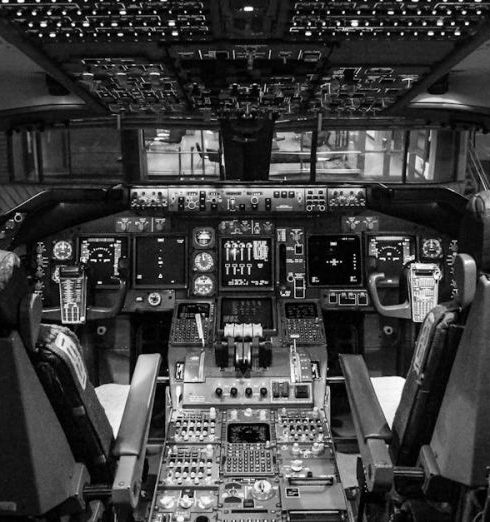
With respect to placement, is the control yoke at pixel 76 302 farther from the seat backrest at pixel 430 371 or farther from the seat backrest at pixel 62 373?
the seat backrest at pixel 430 371

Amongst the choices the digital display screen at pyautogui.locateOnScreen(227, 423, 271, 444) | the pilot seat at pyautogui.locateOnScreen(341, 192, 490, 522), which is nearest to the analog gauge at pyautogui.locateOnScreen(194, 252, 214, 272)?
the digital display screen at pyautogui.locateOnScreen(227, 423, 271, 444)

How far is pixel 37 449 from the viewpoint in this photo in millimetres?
1924

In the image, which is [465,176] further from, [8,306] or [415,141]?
[8,306]

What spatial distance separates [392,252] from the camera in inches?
174

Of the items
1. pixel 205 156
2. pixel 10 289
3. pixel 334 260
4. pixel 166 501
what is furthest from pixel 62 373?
pixel 205 156

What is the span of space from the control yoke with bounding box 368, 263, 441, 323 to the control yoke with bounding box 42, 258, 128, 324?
5.48ft

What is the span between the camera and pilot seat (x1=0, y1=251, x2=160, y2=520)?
184 cm

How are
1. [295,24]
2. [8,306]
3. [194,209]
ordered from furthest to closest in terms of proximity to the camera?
[194,209], [295,24], [8,306]

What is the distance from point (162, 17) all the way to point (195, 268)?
260 centimetres

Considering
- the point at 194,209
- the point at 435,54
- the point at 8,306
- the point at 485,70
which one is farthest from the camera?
the point at 194,209

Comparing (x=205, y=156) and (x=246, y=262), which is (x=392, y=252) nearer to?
(x=246, y=262)

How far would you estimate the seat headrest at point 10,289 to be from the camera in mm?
1792

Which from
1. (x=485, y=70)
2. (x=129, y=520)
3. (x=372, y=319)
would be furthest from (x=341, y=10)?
(x=372, y=319)

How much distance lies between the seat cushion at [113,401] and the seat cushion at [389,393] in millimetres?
1253
